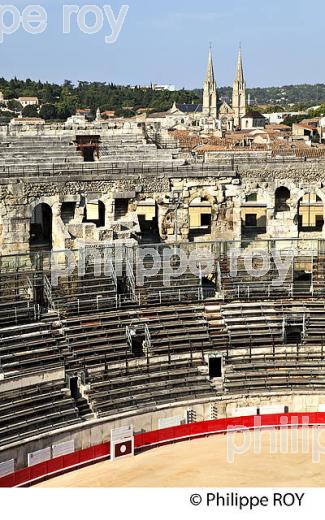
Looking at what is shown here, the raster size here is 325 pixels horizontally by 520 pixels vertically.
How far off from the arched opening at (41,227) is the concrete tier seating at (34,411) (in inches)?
448

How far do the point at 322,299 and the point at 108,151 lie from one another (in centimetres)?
1517

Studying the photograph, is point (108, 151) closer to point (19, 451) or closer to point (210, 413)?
point (210, 413)

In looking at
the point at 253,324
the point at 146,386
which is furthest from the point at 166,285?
the point at 146,386

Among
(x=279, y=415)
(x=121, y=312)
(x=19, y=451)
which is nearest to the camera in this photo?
(x=19, y=451)

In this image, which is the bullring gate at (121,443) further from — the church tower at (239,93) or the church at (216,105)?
the church tower at (239,93)

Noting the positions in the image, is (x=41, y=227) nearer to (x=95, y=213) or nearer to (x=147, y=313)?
(x=95, y=213)

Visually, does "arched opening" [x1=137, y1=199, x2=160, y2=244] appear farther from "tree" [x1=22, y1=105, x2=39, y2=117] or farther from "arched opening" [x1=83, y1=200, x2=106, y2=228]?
"tree" [x1=22, y1=105, x2=39, y2=117]

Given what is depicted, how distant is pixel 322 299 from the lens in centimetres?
3300

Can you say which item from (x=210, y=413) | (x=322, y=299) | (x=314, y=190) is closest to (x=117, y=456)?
(x=210, y=413)

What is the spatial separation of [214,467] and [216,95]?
15412cm

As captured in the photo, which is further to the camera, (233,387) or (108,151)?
(108,151)

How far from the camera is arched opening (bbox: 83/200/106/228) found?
4122cm

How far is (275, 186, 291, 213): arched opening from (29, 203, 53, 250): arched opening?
36.2ft

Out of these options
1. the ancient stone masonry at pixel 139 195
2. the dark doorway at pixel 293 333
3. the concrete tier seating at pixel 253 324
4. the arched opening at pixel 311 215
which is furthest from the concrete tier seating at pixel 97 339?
the arched opening at pixel 311 215
